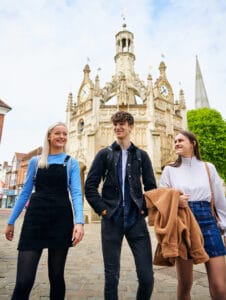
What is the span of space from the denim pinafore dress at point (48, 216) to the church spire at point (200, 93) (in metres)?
50.0

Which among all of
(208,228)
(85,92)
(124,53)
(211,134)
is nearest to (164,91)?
(124,53)

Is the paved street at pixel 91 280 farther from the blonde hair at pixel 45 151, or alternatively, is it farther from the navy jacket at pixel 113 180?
the blonde hair at pixel 45 151

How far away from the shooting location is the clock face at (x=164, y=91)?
75.4 ft

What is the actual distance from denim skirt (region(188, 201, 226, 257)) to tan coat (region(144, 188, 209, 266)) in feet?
0.48

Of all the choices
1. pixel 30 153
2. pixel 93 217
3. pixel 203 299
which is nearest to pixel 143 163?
pixel 203 299

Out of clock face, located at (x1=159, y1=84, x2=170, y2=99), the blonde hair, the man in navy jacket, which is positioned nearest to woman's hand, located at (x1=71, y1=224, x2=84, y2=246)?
the man in navy jacket

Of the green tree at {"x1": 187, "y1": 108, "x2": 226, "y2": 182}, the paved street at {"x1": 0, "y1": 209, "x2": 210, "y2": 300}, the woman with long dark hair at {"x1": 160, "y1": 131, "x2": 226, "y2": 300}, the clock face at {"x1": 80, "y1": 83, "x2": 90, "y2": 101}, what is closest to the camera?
the woman with long dark hair at {"x1": 160, "y1": 131, "x2": 226, "y2": 300}

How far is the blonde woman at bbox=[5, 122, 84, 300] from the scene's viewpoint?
2.12 m

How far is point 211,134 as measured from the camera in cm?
2589

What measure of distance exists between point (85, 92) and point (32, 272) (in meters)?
22.4

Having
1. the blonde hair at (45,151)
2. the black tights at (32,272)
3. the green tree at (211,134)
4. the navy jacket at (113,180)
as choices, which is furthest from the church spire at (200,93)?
the black tights at (32,272)

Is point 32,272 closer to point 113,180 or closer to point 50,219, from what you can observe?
point 50,219

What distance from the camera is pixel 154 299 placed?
127 inches

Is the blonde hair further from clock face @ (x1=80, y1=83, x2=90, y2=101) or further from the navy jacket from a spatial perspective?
clock face @ (x1=80, y1=83, x2=90, y2=101)
